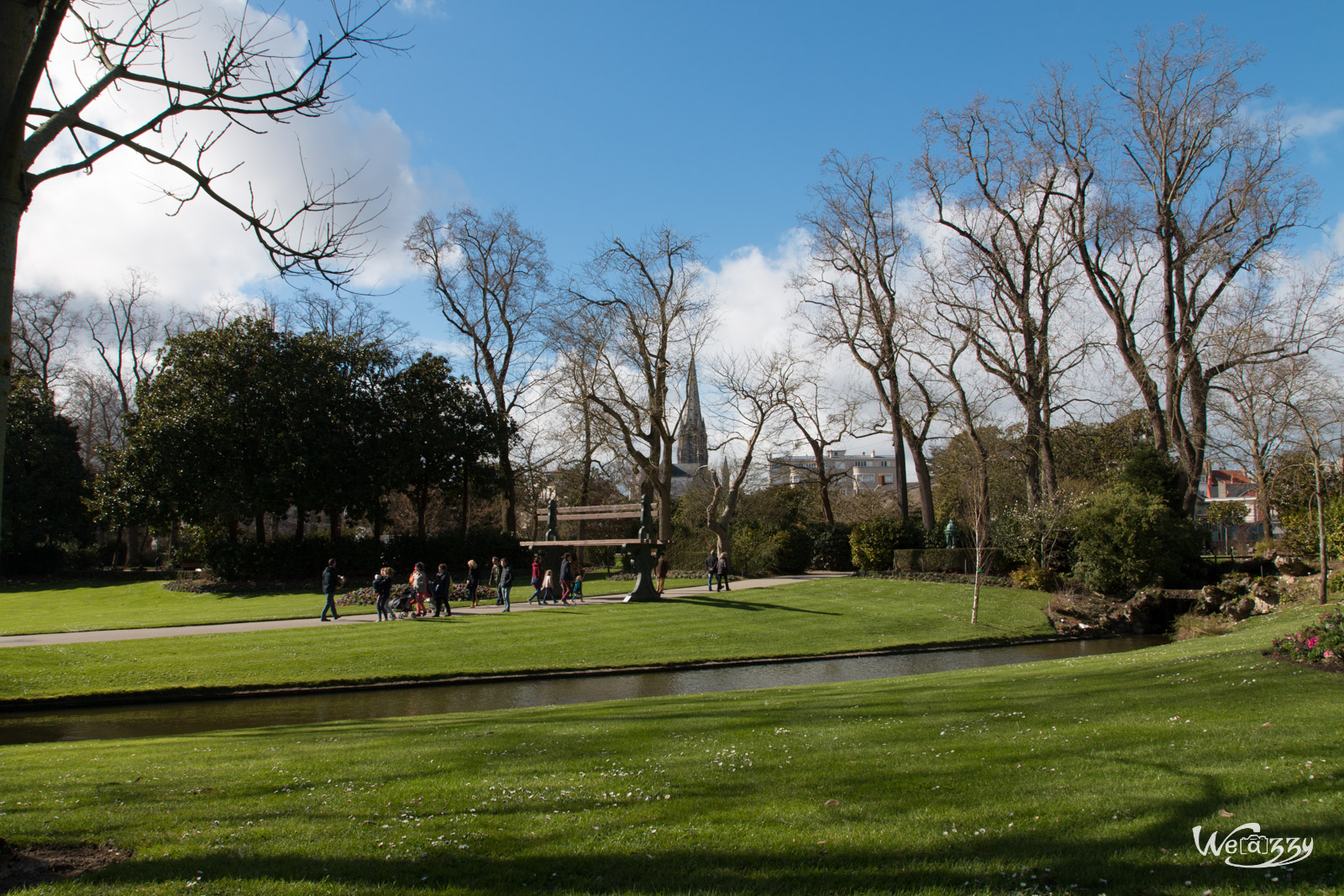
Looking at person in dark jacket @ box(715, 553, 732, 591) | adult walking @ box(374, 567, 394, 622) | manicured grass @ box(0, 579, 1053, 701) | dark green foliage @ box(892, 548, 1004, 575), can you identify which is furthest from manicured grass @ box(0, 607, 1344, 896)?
dark green foliage @ box(892, 548, 1004, 575)

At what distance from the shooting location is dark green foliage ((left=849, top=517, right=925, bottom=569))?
32.2 m

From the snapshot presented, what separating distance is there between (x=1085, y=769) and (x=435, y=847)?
4.70 metres

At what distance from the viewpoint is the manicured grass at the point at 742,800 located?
4102 mm

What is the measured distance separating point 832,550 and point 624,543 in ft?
44.1

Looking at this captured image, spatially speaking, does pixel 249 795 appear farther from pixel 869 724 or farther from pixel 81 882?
pixel 869 724

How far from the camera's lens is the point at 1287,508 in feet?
91.2

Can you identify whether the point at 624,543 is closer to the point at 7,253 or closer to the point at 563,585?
the point at 563,585

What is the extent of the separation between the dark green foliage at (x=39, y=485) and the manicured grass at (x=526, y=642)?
105 ft

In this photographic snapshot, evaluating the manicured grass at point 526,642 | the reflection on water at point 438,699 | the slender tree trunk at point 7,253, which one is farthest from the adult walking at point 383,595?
the slender tree trunk at point 7,253

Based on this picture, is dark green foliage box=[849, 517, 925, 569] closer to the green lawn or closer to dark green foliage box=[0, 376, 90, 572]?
the green lawn

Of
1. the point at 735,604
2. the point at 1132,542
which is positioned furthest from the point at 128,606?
the point at 1132,542

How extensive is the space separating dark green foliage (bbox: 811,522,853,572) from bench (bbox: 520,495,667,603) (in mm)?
9911

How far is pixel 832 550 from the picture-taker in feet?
113

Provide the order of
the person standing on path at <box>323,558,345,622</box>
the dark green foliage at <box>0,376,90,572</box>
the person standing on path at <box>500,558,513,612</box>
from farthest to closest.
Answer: the dark green foliage at <box>0,376,90,572</box>
the person standing on path at <box>500,558,513,612</box>
the person standing on path at <box>323,558,345,622</box>
